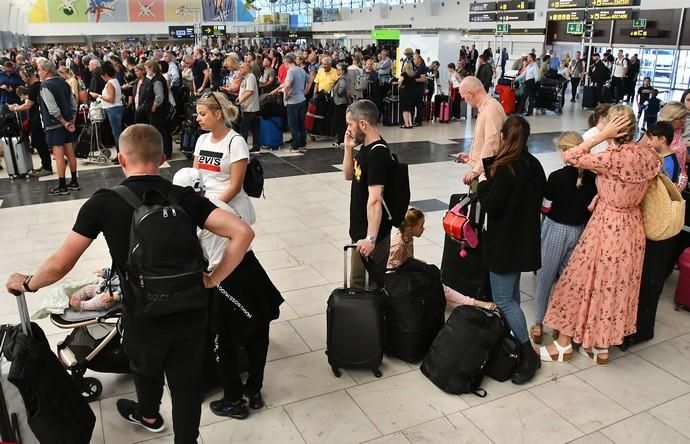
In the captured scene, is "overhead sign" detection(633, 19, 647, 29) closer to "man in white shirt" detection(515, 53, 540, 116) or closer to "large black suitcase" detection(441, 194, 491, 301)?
"man in white shirt" detection(515, 53, 540, 116)

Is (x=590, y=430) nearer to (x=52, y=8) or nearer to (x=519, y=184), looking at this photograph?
(x=519, y=184)

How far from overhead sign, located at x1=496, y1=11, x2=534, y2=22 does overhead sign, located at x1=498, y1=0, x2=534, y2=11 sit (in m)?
0.17

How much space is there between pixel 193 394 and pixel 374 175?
1536 mm

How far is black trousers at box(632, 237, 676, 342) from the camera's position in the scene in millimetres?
3631

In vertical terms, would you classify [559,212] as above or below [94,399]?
above

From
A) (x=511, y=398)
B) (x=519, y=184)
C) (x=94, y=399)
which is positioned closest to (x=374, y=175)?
(x=519, y=184)

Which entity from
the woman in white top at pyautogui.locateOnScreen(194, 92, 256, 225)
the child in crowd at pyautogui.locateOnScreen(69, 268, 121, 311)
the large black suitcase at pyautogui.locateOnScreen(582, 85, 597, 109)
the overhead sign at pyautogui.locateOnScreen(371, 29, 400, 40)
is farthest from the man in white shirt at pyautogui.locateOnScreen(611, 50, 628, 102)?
the child in crowd at pyautogui.locateOnScreen(69, 268, 121, 311)

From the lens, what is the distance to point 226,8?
4881cm

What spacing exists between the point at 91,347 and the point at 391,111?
34.1 feet

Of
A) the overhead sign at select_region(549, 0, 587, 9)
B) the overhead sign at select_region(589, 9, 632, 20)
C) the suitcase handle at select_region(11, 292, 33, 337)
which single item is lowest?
the suitcase handle at select_region(11, 292, 33, 337)

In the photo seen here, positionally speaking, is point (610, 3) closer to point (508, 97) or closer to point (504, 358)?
point (508, 97)

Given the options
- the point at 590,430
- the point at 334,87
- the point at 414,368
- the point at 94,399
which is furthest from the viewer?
the point at 334,87

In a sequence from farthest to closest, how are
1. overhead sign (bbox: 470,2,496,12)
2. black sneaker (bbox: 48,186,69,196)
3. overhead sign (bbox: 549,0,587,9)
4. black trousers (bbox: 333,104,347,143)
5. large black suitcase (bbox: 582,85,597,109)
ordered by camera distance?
overhead sign (bbox: 470,2,496,12), overhead sign (bbox: 549,0,587,9), large black suitcase (bbox: 582,85,597,109), black trousers (bbox: 333,104,347,143), black sneaker (bbox: 48,186,69,196)

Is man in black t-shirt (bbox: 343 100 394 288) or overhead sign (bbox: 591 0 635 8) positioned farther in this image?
overhead sign (bbox: 591 0 635 8)
